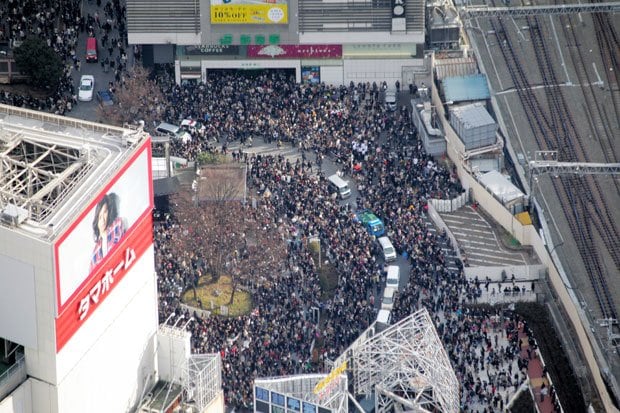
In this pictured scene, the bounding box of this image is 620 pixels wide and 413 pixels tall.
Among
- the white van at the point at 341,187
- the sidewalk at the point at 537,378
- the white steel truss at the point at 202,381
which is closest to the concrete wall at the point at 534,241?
the sidewalk at the point at 537,378

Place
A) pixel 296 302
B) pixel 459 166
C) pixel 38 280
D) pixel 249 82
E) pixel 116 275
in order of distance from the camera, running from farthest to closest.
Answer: pixel 249 82 → pixel 459 166 → pixel 296 302 → pixel 116 275 → pixel 38 280

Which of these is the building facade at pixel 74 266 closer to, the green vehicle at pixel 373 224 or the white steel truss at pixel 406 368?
the white steel truss at pixel 406 368

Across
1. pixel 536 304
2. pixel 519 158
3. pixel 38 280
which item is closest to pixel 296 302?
pixel 536 304

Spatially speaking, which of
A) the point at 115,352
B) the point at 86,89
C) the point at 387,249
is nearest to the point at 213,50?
the point at 86,89

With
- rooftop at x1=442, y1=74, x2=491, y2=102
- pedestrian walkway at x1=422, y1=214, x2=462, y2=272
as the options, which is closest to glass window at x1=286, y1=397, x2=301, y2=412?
pedestrian walkway at x1=422, y1=214, x2=462, y2=272

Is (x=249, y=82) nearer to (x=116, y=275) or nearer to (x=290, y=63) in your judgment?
(x=290, y=63)

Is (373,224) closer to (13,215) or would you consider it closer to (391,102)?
(391,102)

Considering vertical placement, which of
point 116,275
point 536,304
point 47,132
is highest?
point 47,132

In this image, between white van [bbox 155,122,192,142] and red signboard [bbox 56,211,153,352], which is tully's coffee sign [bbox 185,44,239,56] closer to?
white van [bbox 155,122,192,142]
